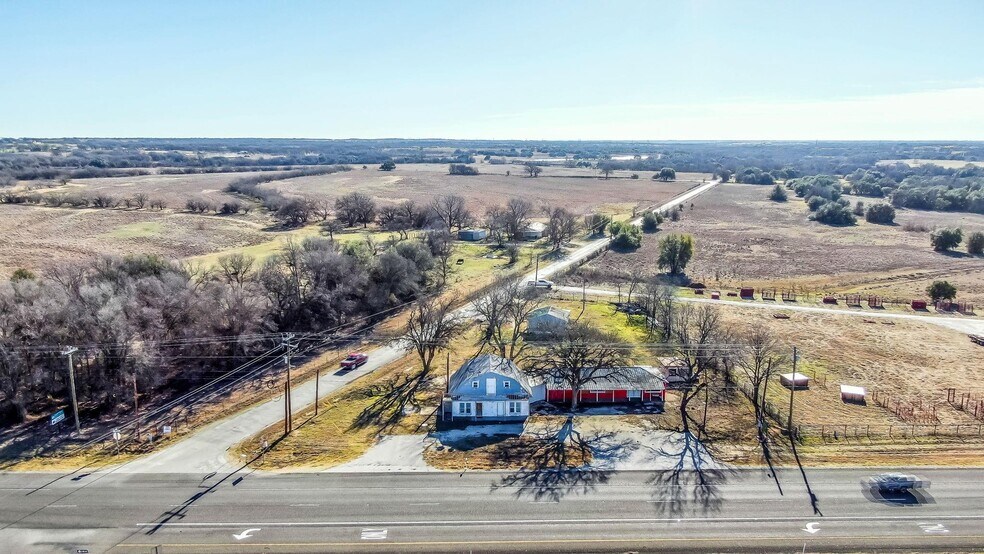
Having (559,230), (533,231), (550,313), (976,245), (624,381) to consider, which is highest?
(559,230)

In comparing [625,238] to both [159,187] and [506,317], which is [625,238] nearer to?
[506,317]

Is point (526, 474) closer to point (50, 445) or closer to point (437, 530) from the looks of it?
point (437, 530)

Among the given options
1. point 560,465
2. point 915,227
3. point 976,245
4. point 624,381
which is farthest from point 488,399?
point 915,227

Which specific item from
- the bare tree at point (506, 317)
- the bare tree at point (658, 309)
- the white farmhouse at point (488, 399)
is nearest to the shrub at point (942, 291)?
the bare tree at point (658, 309)

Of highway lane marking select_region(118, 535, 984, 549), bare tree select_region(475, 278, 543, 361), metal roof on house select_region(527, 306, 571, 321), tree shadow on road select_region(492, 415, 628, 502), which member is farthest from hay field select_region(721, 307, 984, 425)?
bare tree select_region(475, 278, 543, 361)

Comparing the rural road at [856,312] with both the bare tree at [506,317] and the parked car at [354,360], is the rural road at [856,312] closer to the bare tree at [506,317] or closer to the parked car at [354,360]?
the bare tree at [506,317]

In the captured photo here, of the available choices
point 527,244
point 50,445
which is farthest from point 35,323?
point 527,244

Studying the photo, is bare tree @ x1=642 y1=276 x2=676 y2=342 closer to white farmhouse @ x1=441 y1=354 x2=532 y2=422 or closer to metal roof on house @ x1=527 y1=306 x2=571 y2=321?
metal roof on house @ x1=527 y1=306 x2=571 y2=321
